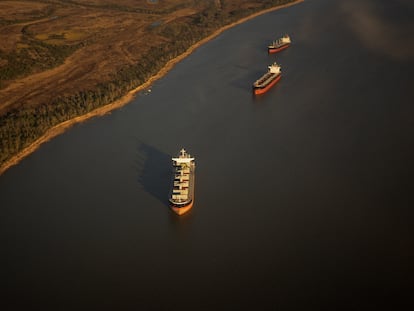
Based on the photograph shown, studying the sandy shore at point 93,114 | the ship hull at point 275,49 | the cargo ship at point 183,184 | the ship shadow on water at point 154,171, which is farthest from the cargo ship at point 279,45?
the cargo ship at point 183,184

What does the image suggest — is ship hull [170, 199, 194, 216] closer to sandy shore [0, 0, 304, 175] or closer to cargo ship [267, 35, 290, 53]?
sandy shore [0, 0, 304, 175]

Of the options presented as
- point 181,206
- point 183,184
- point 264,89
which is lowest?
point 181,206

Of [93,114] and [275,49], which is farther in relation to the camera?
[275,49]

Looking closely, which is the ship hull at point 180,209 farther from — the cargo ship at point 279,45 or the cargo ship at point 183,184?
the cargo ship at point 279,45

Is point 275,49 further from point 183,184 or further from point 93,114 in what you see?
point 183,184

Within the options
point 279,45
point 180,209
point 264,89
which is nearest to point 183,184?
point 180,209

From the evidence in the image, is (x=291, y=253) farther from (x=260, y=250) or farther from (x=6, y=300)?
(x=6, y=300)

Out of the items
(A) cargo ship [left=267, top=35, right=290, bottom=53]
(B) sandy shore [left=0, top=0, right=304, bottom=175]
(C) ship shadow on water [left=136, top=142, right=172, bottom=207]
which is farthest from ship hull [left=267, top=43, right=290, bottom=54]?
(C) ship shadow on water [left=136, top=142, right=172, bottom=207]
